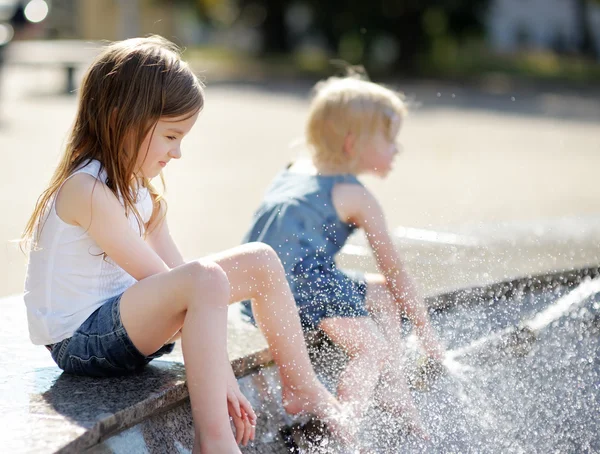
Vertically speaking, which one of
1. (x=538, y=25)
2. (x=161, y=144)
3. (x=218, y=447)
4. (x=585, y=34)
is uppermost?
(x=161, y=144)

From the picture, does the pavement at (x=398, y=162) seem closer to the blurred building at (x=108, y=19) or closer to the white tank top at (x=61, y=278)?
the white tank top at (x=61, y=278)

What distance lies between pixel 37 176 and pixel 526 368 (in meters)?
5.34

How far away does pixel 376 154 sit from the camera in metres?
3.35

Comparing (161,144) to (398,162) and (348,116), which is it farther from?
(398,162)

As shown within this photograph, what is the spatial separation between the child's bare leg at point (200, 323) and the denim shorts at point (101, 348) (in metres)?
0.06

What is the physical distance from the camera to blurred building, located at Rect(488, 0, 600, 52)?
31906 mm

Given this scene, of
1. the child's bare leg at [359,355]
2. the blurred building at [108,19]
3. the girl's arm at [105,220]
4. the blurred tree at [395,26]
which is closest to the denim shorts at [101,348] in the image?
the girl's arm at [105,220]

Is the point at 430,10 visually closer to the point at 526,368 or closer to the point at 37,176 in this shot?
the point at 37,176

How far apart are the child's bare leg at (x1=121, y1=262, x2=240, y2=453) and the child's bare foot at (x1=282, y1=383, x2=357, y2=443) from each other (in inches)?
17.6

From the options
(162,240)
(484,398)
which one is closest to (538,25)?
(484,398)

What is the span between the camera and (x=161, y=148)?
2504 mm

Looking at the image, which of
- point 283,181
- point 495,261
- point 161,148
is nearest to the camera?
point 161,148

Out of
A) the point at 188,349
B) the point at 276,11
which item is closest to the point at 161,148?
the point at 188,349

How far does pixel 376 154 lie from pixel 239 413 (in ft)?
4.46
